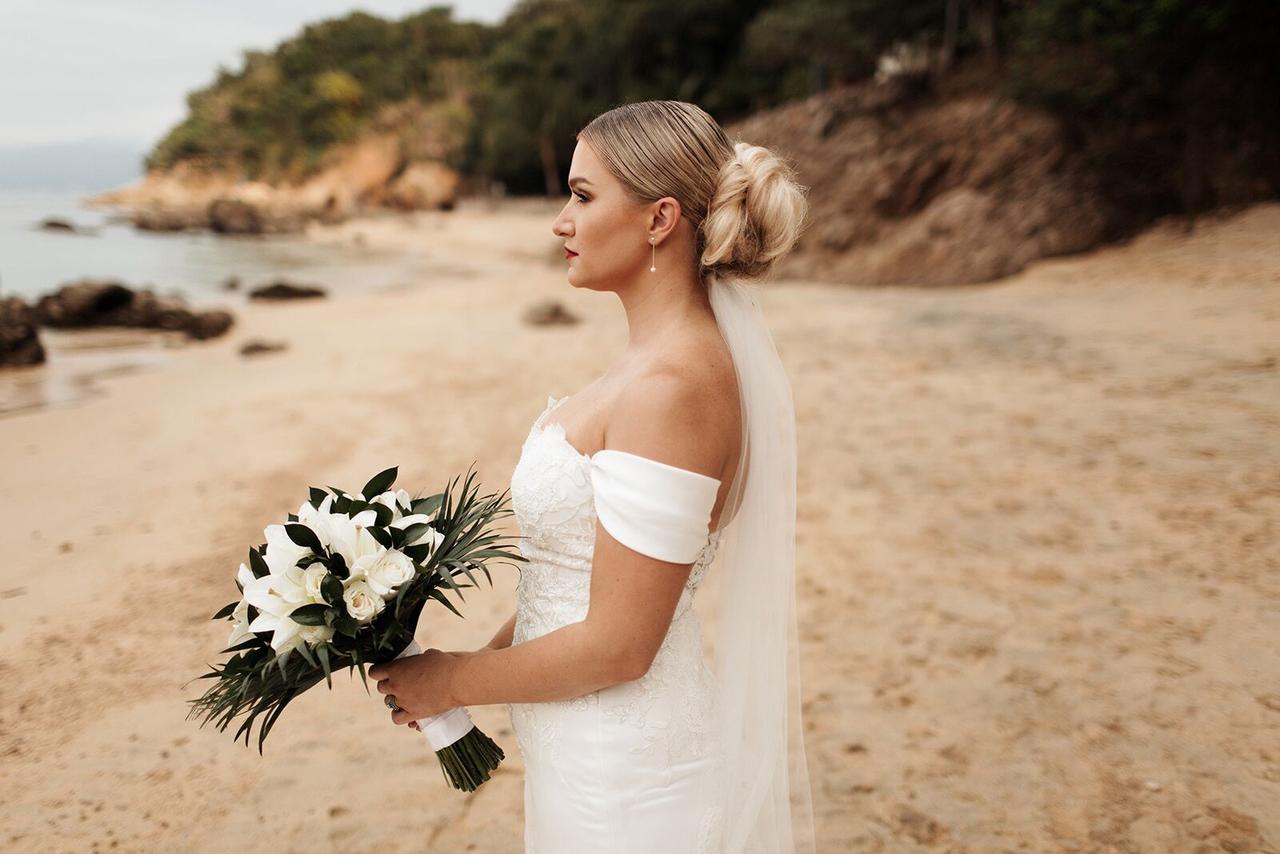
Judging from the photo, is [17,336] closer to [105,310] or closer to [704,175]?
[105,310]

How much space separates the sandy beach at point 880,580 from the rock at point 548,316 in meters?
1.99

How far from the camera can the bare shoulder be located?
1.46 m

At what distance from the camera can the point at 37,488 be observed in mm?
6527

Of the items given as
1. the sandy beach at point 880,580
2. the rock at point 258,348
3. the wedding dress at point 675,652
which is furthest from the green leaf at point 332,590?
the rock at point 258,348

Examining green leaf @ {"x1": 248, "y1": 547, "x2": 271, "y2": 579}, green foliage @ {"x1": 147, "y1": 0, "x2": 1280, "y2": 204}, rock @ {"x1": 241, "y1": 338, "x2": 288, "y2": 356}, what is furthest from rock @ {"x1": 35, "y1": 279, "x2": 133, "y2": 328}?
green leaf @ {"x1": 248, "y1": 547, "x2": 271, "y2": 579}

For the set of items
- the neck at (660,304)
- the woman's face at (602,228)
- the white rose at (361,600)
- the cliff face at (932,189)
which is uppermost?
the cliff face at (932,189)

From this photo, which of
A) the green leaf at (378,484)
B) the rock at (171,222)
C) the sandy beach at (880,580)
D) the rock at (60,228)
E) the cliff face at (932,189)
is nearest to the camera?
the green leaf at (378,484)

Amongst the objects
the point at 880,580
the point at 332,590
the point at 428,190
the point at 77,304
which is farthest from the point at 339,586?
the point at 428,190

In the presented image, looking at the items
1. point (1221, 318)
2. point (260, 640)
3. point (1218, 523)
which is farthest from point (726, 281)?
point (1221, 318)

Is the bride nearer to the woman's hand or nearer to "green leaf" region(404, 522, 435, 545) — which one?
the woman's hand

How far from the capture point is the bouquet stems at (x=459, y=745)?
5.81 ft

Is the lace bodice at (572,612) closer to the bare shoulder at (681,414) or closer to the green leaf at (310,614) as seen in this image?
the bare shoulder at (681,414)

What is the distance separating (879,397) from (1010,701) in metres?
4.65

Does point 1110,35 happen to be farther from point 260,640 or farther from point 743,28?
point 743,28
